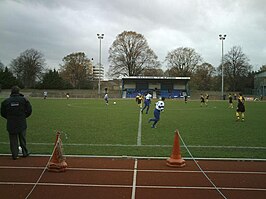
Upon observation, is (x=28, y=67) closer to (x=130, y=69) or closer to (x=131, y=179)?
(x=130, y=69)

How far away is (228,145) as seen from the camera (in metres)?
10.1

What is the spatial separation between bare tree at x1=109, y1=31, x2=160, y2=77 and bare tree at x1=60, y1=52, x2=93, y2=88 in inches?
568

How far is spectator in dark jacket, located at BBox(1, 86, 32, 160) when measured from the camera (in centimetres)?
768

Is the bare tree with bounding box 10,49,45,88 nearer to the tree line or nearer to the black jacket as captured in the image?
the tree line

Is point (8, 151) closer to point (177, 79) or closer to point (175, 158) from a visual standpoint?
point (175, 158)

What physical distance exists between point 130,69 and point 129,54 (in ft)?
13.8

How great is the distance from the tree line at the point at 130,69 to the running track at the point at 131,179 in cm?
7138

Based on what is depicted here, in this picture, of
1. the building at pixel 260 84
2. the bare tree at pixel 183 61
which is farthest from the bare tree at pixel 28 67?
the building at pixel 260 84

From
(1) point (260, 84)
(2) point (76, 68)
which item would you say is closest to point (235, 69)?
(1) point (260, 84)

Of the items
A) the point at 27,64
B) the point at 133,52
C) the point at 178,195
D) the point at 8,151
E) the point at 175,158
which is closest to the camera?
the point at 178,195

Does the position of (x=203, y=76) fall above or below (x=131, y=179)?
above

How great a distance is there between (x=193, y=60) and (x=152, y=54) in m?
14.3

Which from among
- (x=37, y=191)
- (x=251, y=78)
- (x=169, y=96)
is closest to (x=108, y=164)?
(x=37, y=191)

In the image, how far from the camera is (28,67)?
8600 cm
